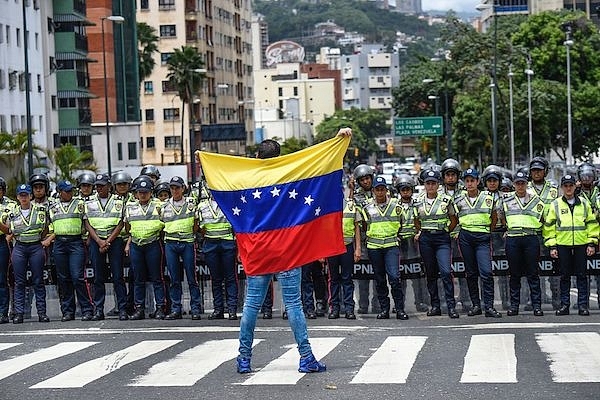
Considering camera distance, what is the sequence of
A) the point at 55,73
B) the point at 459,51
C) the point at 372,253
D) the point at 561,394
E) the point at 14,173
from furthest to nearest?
the point at 459,51 → the point at 55,73 → the point at 14,173 → the point at 372,253 → the point at 561,394

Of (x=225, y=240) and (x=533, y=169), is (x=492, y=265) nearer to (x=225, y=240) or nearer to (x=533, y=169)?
(x=533, y=169)

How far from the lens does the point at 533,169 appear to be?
1844 cm

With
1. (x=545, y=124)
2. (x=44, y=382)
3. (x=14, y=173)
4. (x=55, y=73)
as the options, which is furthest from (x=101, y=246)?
(x=545, y=124)

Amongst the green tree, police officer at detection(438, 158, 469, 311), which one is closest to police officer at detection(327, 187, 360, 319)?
police officer at detection(438, 158, 469, 311)

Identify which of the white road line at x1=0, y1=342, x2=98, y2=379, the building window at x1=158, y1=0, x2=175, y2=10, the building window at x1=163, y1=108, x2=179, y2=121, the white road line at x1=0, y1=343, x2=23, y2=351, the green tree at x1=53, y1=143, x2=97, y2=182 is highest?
the building window at x1=158, y1=0, x2=175, y2=10

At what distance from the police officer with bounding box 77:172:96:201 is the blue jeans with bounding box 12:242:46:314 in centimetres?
93

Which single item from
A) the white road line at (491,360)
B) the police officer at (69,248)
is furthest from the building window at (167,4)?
the white road line at (491,360)

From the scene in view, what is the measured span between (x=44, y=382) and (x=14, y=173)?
129 ft

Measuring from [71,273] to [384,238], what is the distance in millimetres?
4351

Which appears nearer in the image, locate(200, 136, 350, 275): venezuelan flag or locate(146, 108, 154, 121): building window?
locate(200, 136, 350, 275): venezuelan flag

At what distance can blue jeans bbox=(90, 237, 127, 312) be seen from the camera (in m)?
18.8

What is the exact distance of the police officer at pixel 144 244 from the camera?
60.9 ft

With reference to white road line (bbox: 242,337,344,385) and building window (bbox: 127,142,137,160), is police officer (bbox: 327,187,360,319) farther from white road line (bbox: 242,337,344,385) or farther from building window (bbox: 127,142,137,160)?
building window (bbox: 127,142,137,160)

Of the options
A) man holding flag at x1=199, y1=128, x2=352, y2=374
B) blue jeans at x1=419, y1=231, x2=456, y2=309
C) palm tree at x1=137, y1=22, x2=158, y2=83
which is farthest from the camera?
palm tree at x1=137, y1=22, x2=158, y2=83
